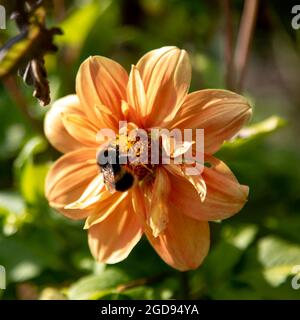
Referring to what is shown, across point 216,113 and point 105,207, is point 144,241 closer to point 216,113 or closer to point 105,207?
point 105,207

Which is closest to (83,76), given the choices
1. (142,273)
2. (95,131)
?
(95,131)

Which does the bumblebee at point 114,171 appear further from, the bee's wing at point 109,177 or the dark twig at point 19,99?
the dark twig at point 19,99

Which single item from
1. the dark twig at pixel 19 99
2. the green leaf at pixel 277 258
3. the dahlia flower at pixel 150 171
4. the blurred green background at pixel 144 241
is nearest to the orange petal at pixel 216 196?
the dahlia flower at pixel 150 171

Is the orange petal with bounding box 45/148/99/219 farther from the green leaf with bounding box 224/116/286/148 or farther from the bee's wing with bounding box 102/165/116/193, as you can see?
the green leaf with bounding box 224/116/286/148

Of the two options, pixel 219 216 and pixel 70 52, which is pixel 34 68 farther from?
pixel 70 52

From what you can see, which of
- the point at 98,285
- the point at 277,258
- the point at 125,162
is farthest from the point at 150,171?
the point at 277,258
